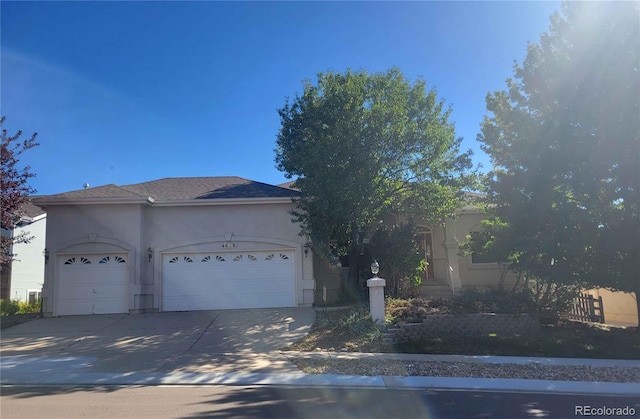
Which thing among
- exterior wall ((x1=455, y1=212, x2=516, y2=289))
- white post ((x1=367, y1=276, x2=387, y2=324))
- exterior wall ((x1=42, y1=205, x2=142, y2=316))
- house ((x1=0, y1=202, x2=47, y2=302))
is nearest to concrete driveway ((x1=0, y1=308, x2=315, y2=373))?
white post ((x1=367, y1=276, x2=387, y2=324))

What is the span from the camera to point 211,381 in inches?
341

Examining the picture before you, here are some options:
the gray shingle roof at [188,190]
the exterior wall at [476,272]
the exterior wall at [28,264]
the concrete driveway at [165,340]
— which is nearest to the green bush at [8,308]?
the concrete driveway at [165,340]

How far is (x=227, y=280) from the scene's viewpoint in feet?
55.1

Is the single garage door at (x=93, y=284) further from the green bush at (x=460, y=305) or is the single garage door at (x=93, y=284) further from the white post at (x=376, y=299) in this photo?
the green bush at (x=460, y=305)

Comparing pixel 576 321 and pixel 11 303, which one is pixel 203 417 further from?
pixel 11 303

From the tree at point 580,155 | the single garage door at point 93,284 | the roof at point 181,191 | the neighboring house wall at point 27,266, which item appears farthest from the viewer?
the neighboring house wall at point 27,266

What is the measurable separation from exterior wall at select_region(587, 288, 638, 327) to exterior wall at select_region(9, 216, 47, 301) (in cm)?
2502

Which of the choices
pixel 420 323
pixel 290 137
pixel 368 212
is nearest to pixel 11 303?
pixel 290 137

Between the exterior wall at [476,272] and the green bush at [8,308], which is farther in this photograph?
the exterior wall at [476,272]

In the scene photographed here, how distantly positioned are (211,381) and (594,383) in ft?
23.2

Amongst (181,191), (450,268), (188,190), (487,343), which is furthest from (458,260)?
(181,191)

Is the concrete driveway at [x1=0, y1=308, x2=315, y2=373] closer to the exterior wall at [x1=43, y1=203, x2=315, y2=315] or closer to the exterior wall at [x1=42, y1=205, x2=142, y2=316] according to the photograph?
the exterior wall at [x1=43, y1=203, x2=315, y2=315]

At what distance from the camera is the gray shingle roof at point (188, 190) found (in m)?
17.1

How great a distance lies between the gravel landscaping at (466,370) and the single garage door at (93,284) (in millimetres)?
8904
